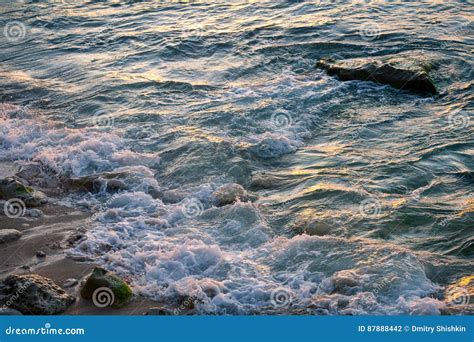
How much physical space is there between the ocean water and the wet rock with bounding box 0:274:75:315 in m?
0.80

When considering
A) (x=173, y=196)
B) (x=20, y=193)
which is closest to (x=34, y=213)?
(x=20, y=193)

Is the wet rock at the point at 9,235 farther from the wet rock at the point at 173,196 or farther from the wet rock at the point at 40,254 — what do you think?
the wet rock at the point at 173,196

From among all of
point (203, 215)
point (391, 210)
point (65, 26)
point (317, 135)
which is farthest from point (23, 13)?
point (391, 210)

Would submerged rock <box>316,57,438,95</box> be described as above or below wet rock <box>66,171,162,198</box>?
above

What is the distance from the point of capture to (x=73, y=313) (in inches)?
257

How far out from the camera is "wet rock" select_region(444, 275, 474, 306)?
254 inches

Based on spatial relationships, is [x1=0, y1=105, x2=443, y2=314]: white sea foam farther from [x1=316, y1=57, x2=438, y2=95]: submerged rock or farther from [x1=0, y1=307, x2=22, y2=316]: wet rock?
[x1=316, y1=57, x2=438, y2=95]: submerged rock

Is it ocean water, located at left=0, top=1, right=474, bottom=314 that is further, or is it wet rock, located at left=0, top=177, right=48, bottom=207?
wet rock, located at left=0, top=177, right=48, bottom=207

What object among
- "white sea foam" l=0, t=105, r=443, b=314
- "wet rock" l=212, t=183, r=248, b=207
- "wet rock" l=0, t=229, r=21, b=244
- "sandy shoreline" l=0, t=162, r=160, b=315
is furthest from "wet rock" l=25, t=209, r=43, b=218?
"wet rock" l=212, t=183, r=248, b=207

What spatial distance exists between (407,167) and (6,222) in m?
5.76

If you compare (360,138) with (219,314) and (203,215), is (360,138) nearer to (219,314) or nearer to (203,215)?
(203,215)

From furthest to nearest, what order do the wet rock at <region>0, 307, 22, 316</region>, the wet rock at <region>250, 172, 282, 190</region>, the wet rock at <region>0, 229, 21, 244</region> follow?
the wet rock at <region>250, 172, 282, 190</region>
the wet rock at <region>0, 229, 21, 244</region>
the wet rock at <region>0, 307, 22, 316</region>

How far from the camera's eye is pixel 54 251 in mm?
7750

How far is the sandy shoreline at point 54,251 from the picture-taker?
666 cm
